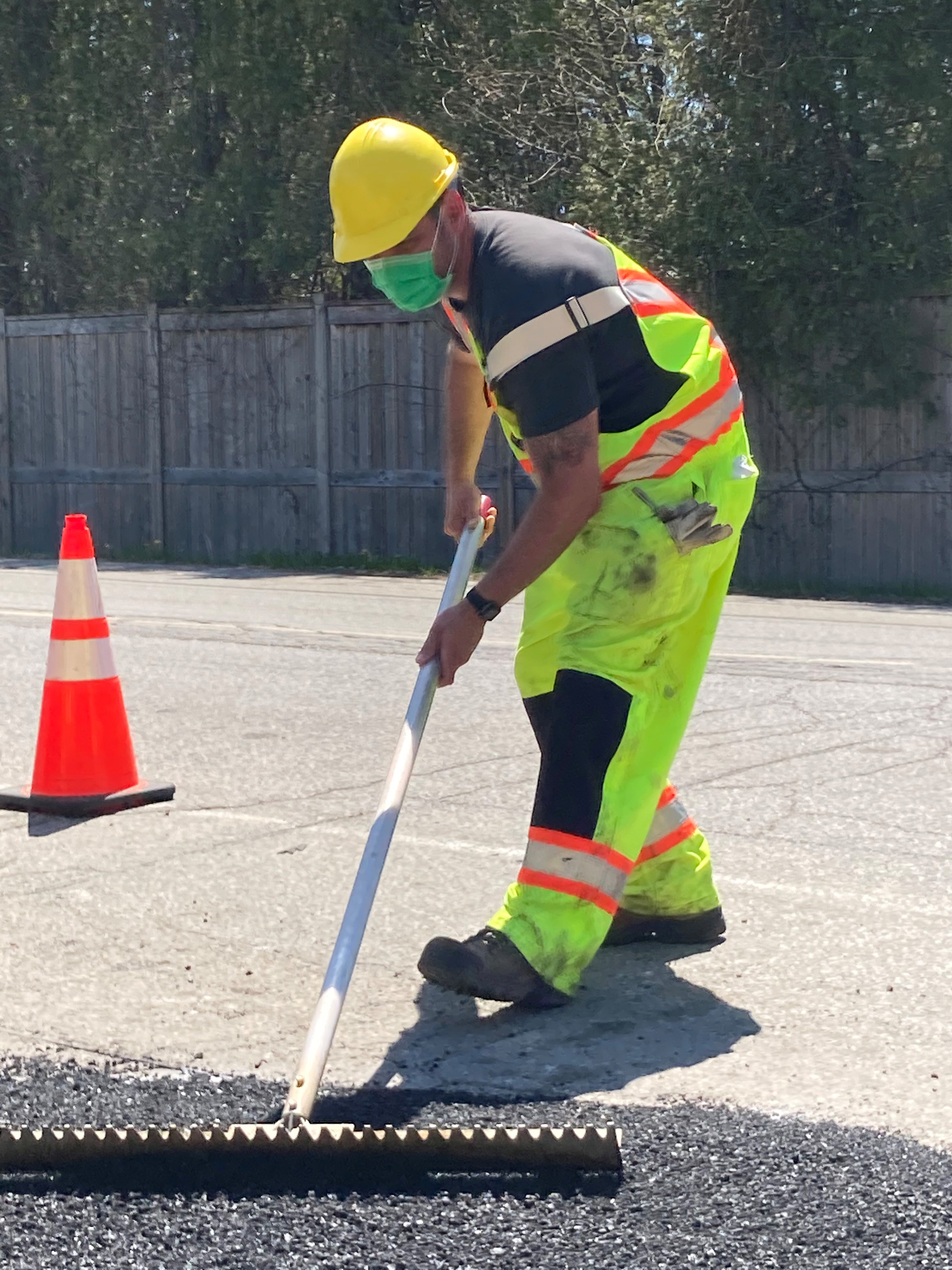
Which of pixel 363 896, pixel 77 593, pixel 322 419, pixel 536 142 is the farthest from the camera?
pixel 322 419

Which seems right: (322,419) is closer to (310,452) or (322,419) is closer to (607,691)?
(310,452)

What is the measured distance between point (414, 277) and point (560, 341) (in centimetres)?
36

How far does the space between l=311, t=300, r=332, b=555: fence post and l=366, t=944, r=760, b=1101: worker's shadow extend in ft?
43.2

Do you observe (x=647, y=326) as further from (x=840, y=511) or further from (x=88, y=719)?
(x=840, y=511)

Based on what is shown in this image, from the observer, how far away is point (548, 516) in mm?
3643

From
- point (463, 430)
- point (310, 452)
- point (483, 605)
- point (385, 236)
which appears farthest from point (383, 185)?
point (310, 452)

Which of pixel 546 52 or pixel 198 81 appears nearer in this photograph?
pixel 546 52

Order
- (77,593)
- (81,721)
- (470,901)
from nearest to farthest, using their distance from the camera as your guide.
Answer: (470,901), (81,721), (77,593)

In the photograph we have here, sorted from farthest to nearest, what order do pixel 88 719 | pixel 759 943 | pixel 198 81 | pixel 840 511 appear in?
pixel 198 81 < pixel 840 511 < pixel 88 719 < pixel 759 943

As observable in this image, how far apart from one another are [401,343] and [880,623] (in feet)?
21.8

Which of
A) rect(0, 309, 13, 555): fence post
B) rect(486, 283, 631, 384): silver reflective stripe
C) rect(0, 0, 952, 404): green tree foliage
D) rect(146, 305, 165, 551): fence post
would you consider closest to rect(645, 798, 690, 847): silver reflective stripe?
rect(486, 283, 631, 384): silver reflective stripe

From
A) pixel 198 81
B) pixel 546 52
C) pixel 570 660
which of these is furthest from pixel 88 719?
pixel 198 81

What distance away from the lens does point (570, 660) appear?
12.6 ft

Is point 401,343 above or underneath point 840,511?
above
